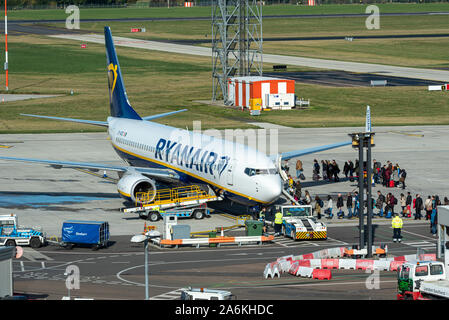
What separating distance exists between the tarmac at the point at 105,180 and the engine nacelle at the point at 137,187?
5.15 feet

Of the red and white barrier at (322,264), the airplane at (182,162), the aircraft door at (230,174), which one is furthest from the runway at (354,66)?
the red and white barrier at (322,264)

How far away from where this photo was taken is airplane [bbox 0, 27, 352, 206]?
180 feet

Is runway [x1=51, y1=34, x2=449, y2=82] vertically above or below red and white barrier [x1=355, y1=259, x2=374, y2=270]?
above

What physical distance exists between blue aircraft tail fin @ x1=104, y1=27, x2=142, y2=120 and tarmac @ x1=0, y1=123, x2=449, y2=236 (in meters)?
6.30

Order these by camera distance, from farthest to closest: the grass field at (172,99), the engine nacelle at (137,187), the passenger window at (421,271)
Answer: the grass field at (172,99), the engine nacelle at (137,187), the passenger window at (421,271)

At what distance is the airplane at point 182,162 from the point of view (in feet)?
180

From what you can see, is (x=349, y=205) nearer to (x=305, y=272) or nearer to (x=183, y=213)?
(x=183, y=213)

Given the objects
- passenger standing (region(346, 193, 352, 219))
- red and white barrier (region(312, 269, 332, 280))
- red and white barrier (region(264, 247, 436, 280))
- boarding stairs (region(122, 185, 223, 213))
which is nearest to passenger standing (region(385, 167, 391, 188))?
passenger standing (region(346, 193, 352, 219))

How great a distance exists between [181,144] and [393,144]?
3604 cm

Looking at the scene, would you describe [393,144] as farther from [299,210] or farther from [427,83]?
[427,83]

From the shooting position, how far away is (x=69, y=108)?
4604 inches

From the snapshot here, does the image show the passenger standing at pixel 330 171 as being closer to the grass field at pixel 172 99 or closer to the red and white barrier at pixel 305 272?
the grass field at pixel 172 99

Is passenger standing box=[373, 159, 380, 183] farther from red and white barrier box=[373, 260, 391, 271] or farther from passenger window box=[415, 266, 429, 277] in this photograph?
passenger window box=[415, 266, 429, 277]
